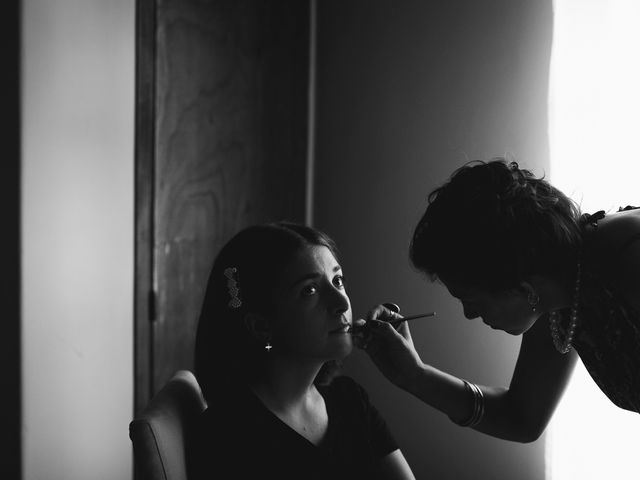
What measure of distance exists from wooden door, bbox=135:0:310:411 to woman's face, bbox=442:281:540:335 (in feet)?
3.16

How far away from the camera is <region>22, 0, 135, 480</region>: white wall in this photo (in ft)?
5.06

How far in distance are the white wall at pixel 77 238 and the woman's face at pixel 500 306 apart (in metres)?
0.91

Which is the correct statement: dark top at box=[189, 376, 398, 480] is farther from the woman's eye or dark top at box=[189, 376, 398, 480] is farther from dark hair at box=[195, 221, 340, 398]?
the woman's eye

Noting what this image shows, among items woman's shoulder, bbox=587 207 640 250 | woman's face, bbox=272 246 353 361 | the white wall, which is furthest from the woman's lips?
the white wall

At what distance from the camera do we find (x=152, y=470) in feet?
3.52

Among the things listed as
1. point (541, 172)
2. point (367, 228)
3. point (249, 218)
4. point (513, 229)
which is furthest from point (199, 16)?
point (513, 229)

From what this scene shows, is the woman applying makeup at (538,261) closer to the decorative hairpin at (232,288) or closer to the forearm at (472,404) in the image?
the forearm at (472,404)

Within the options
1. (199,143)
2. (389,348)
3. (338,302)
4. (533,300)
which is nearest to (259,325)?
(338,302)

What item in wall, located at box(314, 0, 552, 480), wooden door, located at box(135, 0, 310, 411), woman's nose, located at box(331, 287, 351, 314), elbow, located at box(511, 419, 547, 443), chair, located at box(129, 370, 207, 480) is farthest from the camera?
wall, located at box(314, 0, 552, 480)

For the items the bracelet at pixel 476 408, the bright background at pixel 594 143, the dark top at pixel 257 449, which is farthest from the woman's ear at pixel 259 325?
the bright background at pixel 594 143

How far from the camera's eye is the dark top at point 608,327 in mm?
1212

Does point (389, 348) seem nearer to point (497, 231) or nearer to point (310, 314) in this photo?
point (310, 314)

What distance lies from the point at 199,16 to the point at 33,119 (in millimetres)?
673

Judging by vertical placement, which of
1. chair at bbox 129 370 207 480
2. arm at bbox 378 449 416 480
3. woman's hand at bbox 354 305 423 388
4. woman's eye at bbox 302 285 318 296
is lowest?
arm at bbox 378 449 416 480
